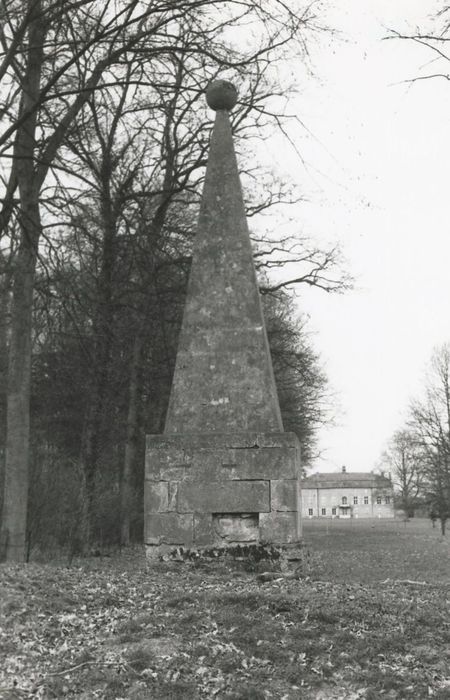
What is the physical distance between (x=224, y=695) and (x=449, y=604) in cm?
259

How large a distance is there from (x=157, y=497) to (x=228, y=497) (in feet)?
2.62

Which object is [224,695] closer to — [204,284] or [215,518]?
[215,518]

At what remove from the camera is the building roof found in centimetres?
10550

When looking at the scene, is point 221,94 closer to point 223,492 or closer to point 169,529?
point 223,492

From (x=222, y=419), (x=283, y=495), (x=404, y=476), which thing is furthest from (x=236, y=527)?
(x=404, y=476)

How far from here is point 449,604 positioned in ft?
21.7

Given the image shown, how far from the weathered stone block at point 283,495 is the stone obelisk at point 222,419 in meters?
0.01

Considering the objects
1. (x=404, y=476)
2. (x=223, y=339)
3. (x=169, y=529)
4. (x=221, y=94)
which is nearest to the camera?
(x=169, y=529)

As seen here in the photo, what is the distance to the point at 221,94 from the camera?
945 centimetres

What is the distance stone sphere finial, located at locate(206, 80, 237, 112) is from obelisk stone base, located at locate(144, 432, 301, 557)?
4158 mm

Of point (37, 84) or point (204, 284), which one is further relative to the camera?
point (37, 84)

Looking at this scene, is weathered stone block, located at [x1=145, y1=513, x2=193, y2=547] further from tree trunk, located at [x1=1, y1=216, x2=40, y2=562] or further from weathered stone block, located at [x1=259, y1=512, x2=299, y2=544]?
tree trunk, located at [x1=1, y1=216, x2=40, y2=562]

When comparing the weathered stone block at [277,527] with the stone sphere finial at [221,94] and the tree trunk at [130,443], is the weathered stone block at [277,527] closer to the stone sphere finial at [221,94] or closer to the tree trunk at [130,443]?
the stone sphere finial at [221,94]

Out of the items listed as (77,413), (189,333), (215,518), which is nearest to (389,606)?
(215,518)
